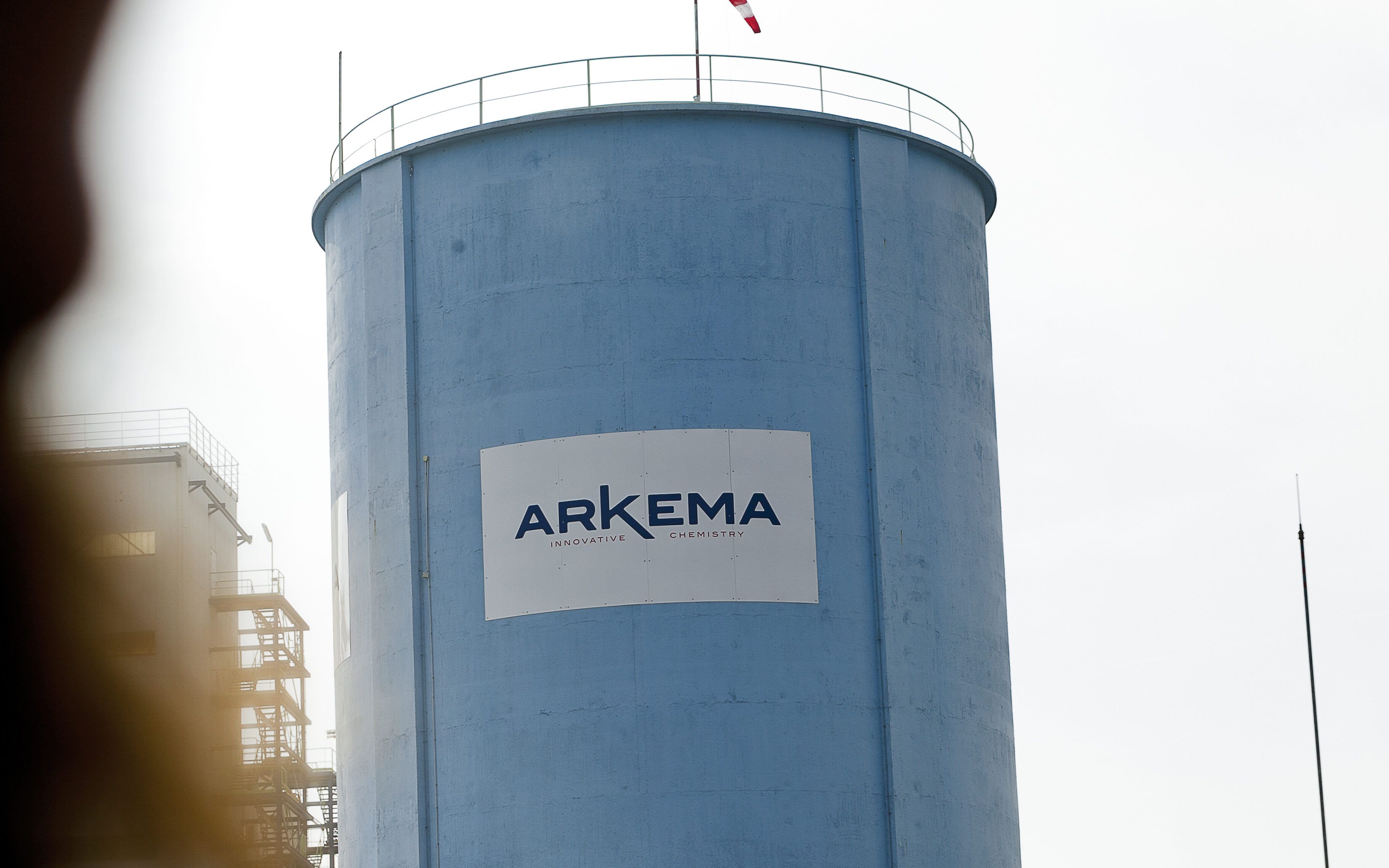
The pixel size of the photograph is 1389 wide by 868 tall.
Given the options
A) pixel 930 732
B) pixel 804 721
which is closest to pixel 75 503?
pixel 804 721

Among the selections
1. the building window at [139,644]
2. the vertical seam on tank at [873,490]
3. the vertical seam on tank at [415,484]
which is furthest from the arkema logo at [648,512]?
the building window at [139,644]

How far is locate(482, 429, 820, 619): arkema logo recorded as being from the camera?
19.8 metres

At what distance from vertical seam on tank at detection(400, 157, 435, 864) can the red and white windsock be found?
16.6ft

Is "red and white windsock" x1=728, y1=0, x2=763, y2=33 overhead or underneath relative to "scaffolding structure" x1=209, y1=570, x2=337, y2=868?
overhead

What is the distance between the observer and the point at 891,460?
21.4m

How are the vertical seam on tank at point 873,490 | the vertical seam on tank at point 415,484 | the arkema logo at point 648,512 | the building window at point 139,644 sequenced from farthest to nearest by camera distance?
the building window at point 139,644 → the vertical seam on tank at point 415,484 → the vertical seam on tank at point 873,490 → the arkema logo at point 648,512

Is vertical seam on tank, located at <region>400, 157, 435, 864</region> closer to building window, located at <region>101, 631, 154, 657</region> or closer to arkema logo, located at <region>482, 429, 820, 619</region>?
arkema logo, located at <region>482, 429, 820, 619</region>

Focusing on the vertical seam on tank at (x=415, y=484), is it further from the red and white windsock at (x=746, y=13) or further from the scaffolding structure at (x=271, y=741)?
the scaffolding structure at (x=271, y=741)

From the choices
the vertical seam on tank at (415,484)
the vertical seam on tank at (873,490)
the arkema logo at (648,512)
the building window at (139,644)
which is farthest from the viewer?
the building window at (139,644)

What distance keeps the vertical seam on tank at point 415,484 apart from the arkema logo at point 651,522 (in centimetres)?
121

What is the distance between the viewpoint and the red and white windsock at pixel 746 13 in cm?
2358

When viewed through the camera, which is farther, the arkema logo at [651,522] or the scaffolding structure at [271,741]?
the scaffolding structure at [271,741]

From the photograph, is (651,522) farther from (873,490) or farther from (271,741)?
(271,741)

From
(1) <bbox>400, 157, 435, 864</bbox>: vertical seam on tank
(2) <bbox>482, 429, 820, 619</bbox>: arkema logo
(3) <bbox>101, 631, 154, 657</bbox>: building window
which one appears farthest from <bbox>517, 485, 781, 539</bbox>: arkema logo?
(3) <bbox>101, 631, 154, 657</bbox>: building window
